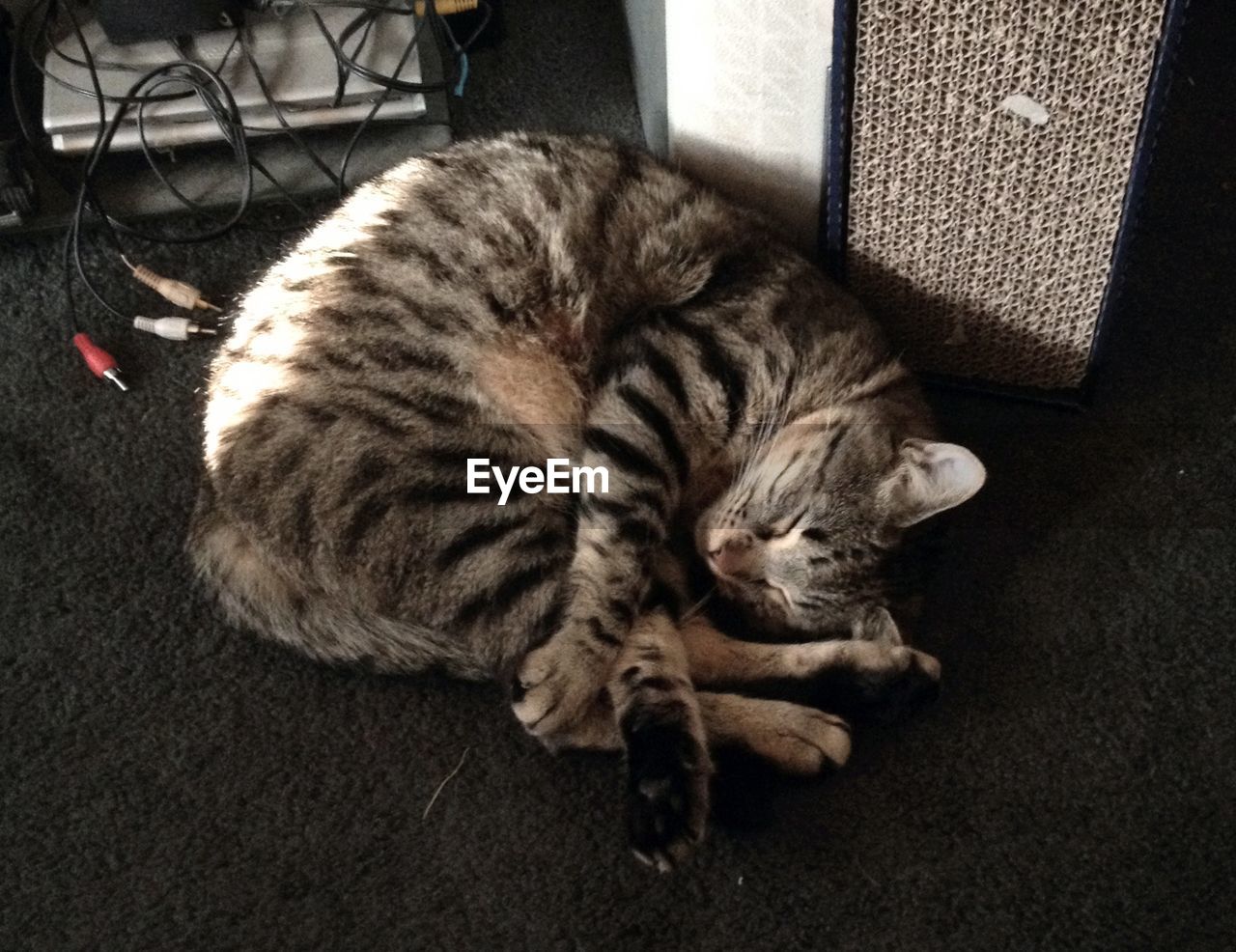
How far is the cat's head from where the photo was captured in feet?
3.98

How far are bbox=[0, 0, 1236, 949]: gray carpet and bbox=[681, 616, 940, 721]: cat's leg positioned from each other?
0.14 feet

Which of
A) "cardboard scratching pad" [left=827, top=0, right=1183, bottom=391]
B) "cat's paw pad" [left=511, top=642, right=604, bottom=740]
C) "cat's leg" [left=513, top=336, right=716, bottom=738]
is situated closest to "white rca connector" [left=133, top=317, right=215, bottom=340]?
"cat's leg" [left=513, top=336, right=716, bottom=738]

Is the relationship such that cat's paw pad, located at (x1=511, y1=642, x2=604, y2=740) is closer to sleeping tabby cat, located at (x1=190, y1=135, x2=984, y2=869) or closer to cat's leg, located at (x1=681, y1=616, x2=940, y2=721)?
sleeping tabby cat, located at (x1=190, y1=135, x2=984, y2=869)

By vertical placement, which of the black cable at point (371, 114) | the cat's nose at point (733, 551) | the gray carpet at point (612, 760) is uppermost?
the black cable at point (371, 114)

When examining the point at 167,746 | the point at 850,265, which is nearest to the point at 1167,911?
the point at 850,265

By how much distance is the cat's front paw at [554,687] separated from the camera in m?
1.17

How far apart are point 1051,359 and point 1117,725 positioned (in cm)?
47

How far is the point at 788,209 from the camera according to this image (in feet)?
4.95

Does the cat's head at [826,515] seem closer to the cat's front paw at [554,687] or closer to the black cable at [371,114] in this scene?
the cat's front paw at [554,687]

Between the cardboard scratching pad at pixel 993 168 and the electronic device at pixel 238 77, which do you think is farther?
the electronic device at pixel 238 77

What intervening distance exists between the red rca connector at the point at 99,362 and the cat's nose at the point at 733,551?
0.84 metres

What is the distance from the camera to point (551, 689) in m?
1.17

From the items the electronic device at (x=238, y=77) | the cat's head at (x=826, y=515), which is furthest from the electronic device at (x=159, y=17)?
the cat's head at (x=826, y=515)

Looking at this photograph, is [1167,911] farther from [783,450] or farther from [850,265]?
[850,265]
